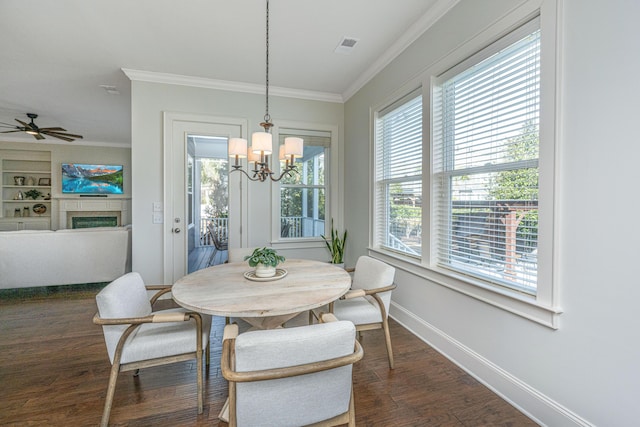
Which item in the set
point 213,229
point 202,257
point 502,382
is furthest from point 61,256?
point 502,382

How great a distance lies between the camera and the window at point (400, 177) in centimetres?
277

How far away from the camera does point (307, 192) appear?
4.24m

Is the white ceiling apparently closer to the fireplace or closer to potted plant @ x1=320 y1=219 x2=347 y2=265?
potted plant @ x1=320 y1=219 x2=347 y2=265

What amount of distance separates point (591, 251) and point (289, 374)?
5.08 ft

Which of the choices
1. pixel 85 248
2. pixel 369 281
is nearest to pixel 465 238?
pixel 369 281

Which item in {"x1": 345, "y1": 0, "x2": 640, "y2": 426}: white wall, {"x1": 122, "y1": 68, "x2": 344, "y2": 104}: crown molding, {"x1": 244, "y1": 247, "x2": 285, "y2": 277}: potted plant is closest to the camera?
{"x1": 345, "y1": 0, "x2": 640, "y2": 426}: white wall

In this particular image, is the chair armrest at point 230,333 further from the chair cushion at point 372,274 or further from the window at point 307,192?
the window at point 307,192

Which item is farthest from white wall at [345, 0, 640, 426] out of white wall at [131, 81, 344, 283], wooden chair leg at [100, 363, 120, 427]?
white wall at [131, 81, 344, 283]

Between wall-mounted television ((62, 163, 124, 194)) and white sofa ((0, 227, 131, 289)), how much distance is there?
401cm

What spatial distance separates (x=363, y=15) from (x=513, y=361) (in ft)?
9.32

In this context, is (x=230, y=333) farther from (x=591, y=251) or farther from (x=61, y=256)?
(x=61, y=256)

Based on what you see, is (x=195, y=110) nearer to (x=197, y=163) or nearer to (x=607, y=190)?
(x=197, y=163)

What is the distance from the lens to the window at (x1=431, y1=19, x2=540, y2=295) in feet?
5.60

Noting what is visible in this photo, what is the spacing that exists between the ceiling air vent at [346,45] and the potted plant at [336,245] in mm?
2346
